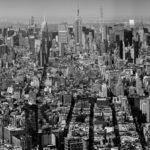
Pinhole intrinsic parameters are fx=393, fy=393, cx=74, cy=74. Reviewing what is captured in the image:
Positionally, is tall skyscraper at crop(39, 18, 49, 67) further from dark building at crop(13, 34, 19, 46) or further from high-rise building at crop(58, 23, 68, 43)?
dark building at crop(13, 34, 19, 46)

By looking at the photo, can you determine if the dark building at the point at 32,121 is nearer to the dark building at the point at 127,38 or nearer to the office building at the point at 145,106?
the office building at the point at 145,106

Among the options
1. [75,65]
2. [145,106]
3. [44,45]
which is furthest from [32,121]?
[145,106]

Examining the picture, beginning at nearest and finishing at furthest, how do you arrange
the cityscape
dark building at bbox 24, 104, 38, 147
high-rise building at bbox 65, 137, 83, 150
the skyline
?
high-rise building at bbox 65, 137, 83, 150
dark building at bbox 24, 104, 38, 147
the cityscape
the skyline

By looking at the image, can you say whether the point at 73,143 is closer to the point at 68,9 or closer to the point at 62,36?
the point at 62,36

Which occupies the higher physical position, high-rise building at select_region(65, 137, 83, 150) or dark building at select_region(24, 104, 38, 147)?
dark building at select_region(24, 104, 38, 147)

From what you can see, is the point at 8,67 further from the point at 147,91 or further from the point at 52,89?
the point at 147,91

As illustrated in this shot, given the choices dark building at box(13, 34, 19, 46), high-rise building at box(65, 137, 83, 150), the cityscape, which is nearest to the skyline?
the cityscape

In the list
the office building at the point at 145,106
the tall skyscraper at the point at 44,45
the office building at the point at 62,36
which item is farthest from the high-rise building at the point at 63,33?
the office building at the point at 145,106

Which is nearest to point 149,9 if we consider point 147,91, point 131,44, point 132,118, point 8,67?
point 131,44
